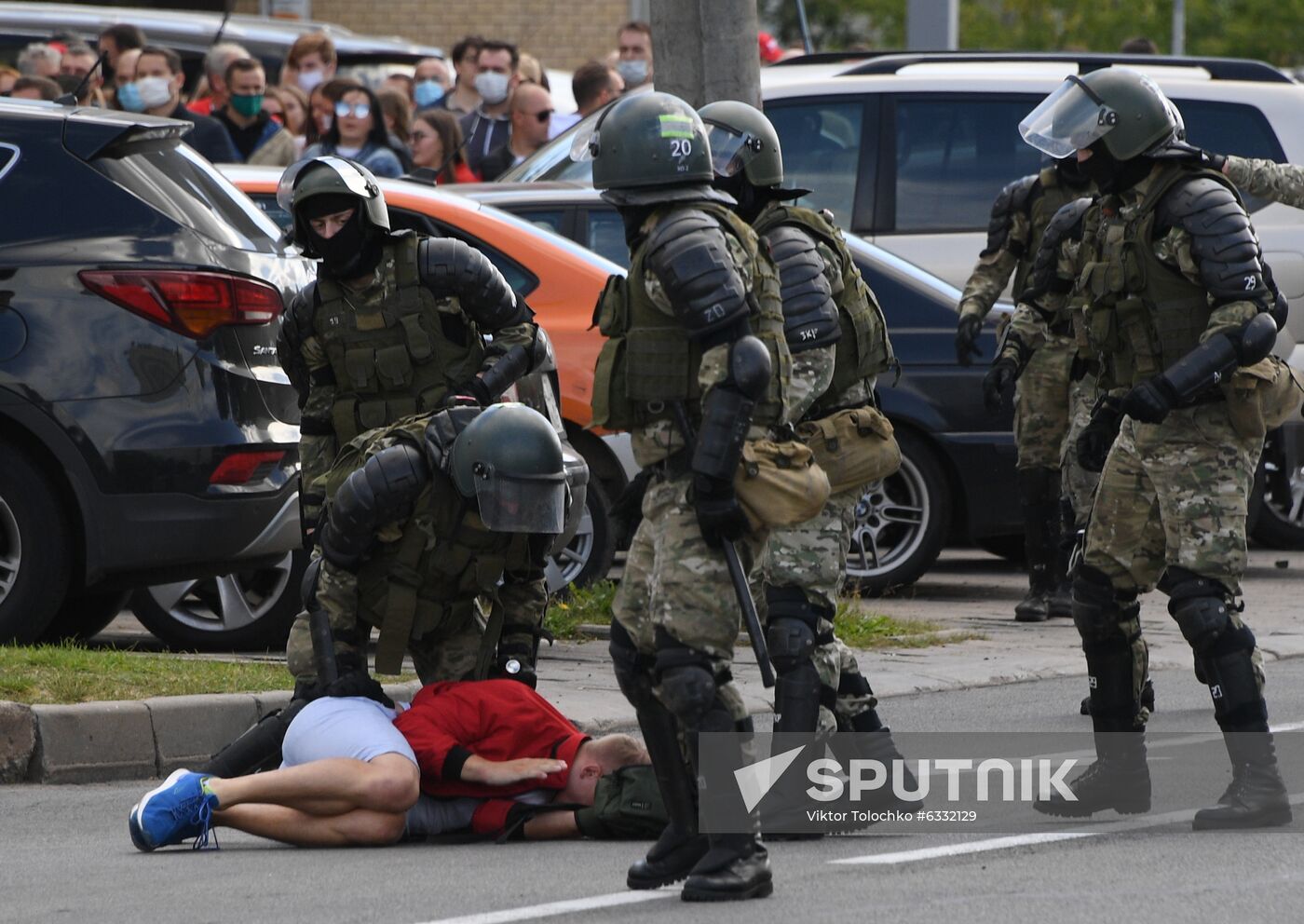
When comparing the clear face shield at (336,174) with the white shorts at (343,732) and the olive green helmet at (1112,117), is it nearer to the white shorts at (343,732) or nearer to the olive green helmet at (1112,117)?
the white shorts at (343,732)

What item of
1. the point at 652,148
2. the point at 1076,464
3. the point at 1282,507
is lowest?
the point at 1282,507

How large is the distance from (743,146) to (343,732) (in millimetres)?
1700

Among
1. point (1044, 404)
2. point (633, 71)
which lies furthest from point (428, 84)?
point (1044, 404)

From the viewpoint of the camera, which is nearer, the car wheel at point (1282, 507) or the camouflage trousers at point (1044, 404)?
the camouflage trousers at point (1044, 404)

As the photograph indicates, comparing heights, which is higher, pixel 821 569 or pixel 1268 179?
pixel 1268 179

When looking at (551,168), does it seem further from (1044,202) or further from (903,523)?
(1044,202)

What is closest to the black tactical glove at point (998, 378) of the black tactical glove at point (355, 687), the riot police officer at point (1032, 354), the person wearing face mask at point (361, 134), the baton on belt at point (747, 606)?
the riot police officer at point (1032, 354)

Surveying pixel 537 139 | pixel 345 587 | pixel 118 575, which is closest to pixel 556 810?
pixel 345 587

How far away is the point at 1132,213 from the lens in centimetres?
611

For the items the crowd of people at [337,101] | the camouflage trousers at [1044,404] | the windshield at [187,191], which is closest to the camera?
the windshield at [187,191]

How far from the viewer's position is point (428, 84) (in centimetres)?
1616

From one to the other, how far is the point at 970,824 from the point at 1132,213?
1566 mm

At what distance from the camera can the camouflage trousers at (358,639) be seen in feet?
19.7

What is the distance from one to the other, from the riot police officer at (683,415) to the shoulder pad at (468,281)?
166 centimetres
